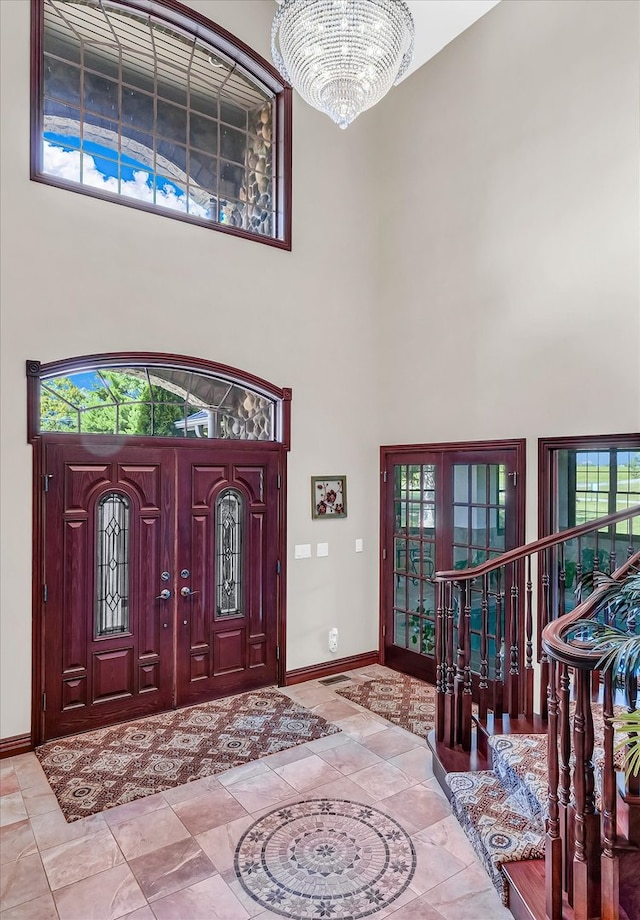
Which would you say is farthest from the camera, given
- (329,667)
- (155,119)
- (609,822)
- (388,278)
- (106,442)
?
(388,278)

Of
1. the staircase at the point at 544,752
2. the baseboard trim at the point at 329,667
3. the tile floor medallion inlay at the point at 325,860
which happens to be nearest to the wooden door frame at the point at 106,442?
the baseboard trim at the point at 329,667

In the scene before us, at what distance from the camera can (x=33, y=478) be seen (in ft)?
13.3

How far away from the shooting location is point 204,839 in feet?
10.0

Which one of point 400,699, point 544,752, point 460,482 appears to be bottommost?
point 400,699

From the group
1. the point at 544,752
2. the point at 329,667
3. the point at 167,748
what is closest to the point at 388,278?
the point at 329,667

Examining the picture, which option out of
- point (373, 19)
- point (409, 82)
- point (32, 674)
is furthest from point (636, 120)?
point (32, 674)

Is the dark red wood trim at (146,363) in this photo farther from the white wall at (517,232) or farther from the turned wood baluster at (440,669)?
the turned wood baluster at (440,669)

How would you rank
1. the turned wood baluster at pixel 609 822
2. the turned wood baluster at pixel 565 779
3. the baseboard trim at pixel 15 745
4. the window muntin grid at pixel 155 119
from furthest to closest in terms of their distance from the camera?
the window muntin grid at pixel 155 119 → the baseboard trim at pixel 15 745 → the turned wood baluster at pixel 565 779 → the turned wood baluster at pixel 609 822

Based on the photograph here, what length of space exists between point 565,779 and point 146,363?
387 cm

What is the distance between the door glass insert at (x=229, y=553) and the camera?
4.94 meters

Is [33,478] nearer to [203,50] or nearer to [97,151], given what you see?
[97,151]

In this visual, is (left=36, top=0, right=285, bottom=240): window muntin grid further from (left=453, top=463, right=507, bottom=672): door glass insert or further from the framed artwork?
(left=453, top=463, right=507, bottom=672): door glass insert

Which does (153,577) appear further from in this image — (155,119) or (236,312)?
(155,119)

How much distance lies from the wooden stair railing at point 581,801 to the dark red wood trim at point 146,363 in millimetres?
3458
